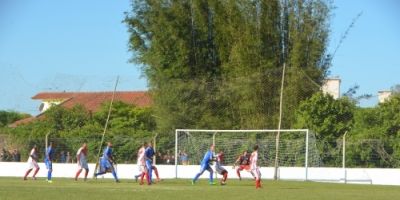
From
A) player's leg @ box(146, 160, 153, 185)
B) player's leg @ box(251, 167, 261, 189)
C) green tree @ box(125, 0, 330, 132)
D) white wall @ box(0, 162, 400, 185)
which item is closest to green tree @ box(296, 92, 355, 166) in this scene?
green tree @ box(125, 0, 330, 132)

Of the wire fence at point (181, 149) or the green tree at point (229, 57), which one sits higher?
the green tree at point (229, 57)

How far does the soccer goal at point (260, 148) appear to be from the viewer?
4156 cm

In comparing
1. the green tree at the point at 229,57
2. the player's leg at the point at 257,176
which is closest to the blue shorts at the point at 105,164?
the player's leg at the point at 257,176

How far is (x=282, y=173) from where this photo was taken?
137ft

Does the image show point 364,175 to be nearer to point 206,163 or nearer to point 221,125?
point 206,163

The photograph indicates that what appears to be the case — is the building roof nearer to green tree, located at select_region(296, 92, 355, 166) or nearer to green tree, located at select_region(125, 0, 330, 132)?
green tree, located at select_region(125, 0, 330, 132)

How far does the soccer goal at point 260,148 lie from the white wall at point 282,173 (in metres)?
0.05

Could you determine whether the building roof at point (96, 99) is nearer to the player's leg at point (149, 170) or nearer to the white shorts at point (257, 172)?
the player's leg at point (149, 170)

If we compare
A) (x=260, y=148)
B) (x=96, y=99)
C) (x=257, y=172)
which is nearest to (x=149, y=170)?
(x=257, y=172)

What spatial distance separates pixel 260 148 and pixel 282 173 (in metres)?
2.24

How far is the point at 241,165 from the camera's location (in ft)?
130

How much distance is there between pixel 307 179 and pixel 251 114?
14326 mm

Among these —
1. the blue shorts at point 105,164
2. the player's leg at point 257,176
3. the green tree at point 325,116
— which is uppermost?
the green tree at point 325,116

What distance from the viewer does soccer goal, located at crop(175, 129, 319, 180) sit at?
41.6 metres
